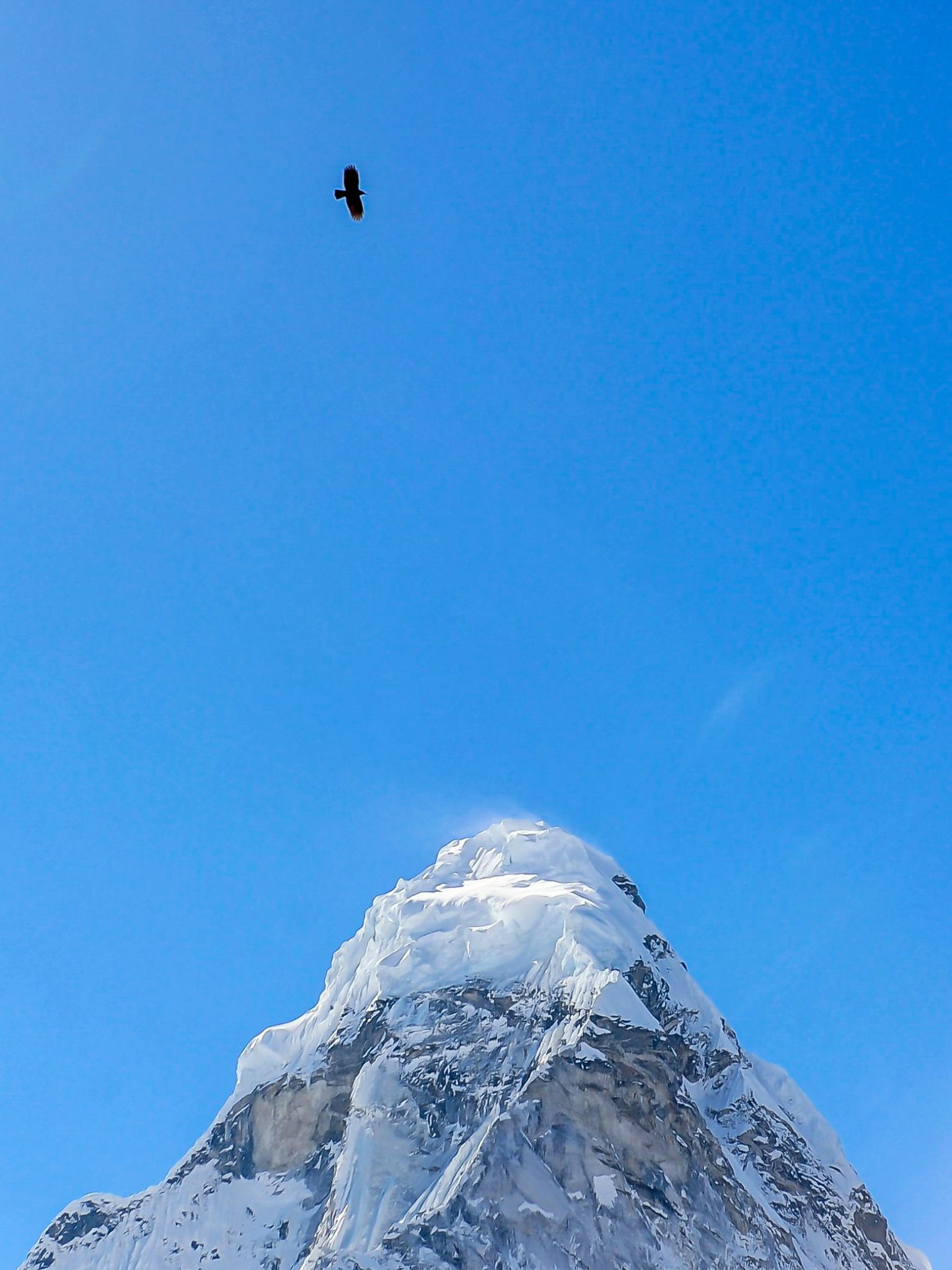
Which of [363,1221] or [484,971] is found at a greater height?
[484,971]

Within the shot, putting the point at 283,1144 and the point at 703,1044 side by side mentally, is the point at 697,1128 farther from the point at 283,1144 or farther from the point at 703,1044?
the point at 283,1144

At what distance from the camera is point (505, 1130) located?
116 m

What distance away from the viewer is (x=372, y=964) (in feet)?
487

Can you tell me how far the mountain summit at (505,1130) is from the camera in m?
111

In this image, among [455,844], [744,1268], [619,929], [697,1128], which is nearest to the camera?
[744,1268]

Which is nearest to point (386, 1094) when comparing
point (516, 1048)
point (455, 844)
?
point (516, 1048)

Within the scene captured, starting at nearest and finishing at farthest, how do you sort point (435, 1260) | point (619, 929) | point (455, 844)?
point (435, 1260) → point (619, 929) → point (455, 844)

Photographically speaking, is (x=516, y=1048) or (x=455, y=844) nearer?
(x=516, y=1048)

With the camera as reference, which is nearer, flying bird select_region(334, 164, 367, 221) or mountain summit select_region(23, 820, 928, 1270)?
flying bird select_region(334, 164, 367, 221)

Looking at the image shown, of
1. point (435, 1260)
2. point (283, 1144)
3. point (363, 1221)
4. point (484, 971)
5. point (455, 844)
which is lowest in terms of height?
point (435, 1260)

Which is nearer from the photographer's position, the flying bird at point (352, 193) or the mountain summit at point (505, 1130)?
the flying bird at point (352, 193)

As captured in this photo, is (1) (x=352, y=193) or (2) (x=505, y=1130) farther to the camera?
(2) (x=505, y=1130)

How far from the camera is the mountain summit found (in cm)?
11100

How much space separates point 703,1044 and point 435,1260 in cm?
4843
